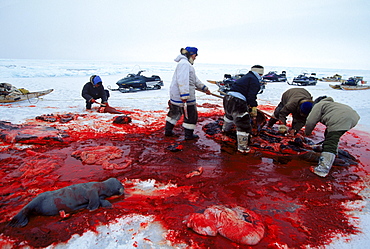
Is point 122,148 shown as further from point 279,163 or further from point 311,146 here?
point 311,146

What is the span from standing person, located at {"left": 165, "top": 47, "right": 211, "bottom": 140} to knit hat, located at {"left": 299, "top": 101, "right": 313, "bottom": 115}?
1.98 m

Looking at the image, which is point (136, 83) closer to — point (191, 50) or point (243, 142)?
point (191, 50)

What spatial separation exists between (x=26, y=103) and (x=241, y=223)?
8.95 metres

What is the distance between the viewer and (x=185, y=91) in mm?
4180

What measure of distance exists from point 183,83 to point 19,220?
3134mm

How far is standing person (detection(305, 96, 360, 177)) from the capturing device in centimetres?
315

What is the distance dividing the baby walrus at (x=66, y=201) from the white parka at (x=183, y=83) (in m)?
2.35

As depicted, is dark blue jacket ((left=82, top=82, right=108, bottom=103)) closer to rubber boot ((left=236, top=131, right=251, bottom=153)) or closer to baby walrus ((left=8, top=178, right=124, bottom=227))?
rubber boot ((left=236, top=131, right=251, bottom=153))

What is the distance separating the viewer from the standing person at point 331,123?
3.15m

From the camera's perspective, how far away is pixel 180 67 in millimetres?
4195

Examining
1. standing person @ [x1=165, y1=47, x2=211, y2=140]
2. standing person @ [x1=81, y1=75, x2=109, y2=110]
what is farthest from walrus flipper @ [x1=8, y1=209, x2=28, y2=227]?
standing person @ [x1=81, y1=75, x2=109, y2=110]

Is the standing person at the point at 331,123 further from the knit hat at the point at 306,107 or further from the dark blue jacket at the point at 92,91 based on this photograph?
the dark blue jacket at the point at 92,91

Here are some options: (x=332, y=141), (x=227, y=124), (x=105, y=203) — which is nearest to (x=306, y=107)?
(x=332, y=141)

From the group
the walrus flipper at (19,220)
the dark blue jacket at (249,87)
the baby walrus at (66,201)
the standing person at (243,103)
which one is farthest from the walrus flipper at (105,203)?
the dark blue jacket at (249,87)
